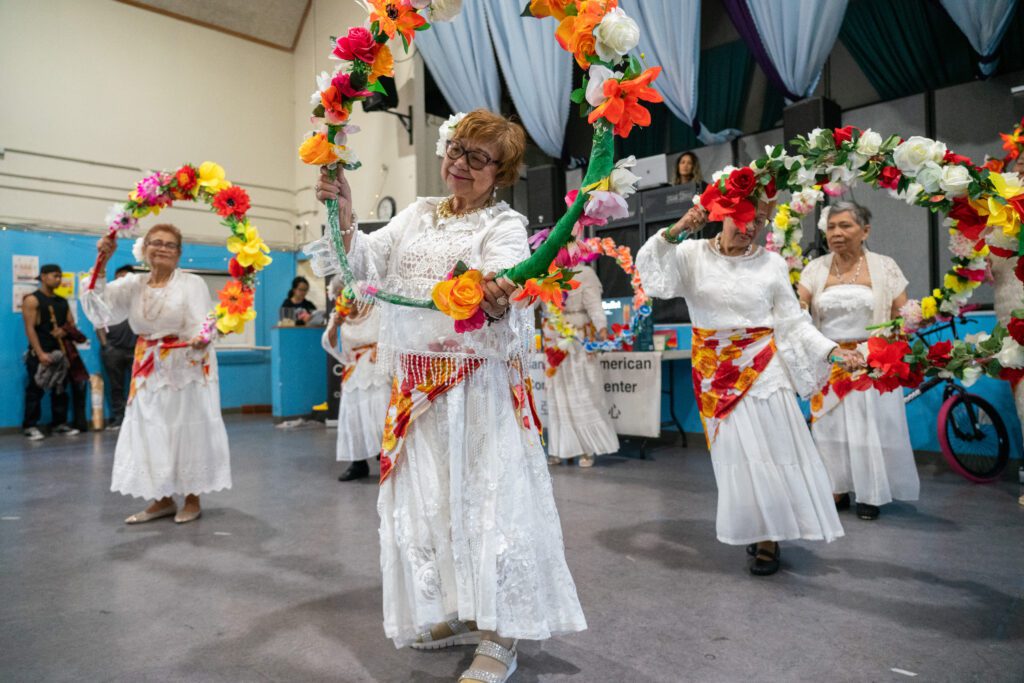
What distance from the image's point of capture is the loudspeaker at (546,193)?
766 cm

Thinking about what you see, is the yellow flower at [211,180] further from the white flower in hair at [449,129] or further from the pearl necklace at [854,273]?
the pearl necklace at [854,273]

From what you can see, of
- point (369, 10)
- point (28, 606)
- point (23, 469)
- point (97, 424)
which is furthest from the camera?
point (97, 424)

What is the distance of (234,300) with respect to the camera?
3898 mm

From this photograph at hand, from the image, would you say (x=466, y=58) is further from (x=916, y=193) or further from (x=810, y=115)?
(x=916, y=193)

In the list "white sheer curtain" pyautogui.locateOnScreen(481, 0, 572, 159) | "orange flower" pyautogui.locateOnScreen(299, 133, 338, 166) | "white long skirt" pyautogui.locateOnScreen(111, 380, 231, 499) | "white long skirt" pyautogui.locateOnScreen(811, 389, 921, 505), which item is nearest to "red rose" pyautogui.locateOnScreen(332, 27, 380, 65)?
"orange flower" pyautogui.locateOnScreen(299, 133, 338, 166)

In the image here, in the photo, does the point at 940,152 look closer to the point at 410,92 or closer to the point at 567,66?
the point at 567,66

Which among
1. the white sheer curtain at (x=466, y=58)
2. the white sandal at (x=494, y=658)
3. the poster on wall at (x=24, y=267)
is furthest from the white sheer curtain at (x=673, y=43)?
the poster on wall at (x=24, y=267)

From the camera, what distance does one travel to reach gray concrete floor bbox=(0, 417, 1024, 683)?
2.06 metres

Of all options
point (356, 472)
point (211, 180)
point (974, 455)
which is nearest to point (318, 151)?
point (211, 180)

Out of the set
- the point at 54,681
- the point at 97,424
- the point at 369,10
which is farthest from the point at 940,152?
the point at 97,424

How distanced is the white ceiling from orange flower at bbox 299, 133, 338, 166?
10.3m

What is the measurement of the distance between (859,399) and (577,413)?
231cm

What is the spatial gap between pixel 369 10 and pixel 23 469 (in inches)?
227

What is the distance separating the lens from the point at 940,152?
242 centimetres
